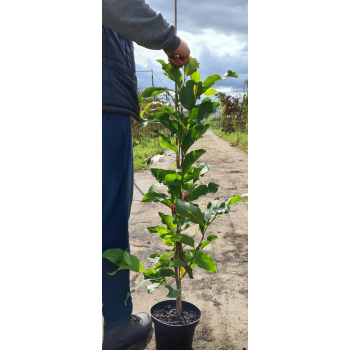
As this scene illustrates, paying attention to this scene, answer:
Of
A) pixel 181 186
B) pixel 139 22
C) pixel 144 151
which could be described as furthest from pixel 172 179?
pixel 144 151

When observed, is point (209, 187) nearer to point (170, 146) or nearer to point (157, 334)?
point (170, 146)

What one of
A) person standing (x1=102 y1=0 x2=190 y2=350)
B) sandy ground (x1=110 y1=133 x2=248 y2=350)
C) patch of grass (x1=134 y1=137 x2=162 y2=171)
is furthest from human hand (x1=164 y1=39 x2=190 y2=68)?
patch of grass (x1=134 y1=137 x2=162 y2=171)

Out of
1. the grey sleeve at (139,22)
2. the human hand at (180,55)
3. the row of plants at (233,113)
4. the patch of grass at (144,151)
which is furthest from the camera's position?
the row of plants at (233,113)

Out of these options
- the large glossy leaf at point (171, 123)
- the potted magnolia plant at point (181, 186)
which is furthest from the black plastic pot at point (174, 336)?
the large glossy leaf at point (171, 123)

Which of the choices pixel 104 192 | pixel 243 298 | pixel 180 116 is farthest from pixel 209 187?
pixel 243 298

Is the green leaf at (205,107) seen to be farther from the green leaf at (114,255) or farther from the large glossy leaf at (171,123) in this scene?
the green leaf at (114,255)

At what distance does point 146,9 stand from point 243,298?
4.95 ft

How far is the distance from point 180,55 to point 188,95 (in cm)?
14

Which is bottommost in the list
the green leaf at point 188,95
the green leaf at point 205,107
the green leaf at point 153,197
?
the green leaf at point 153,197

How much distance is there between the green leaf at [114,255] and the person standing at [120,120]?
0.25 feet

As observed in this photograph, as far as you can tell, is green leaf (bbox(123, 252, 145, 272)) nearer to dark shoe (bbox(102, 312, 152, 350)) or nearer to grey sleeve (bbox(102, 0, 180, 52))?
dark shoe (bbox(102, 312, 152, 350))

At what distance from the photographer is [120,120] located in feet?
4.22

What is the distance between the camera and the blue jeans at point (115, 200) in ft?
4.20

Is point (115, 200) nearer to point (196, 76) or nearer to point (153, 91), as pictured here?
point (153, 91)
